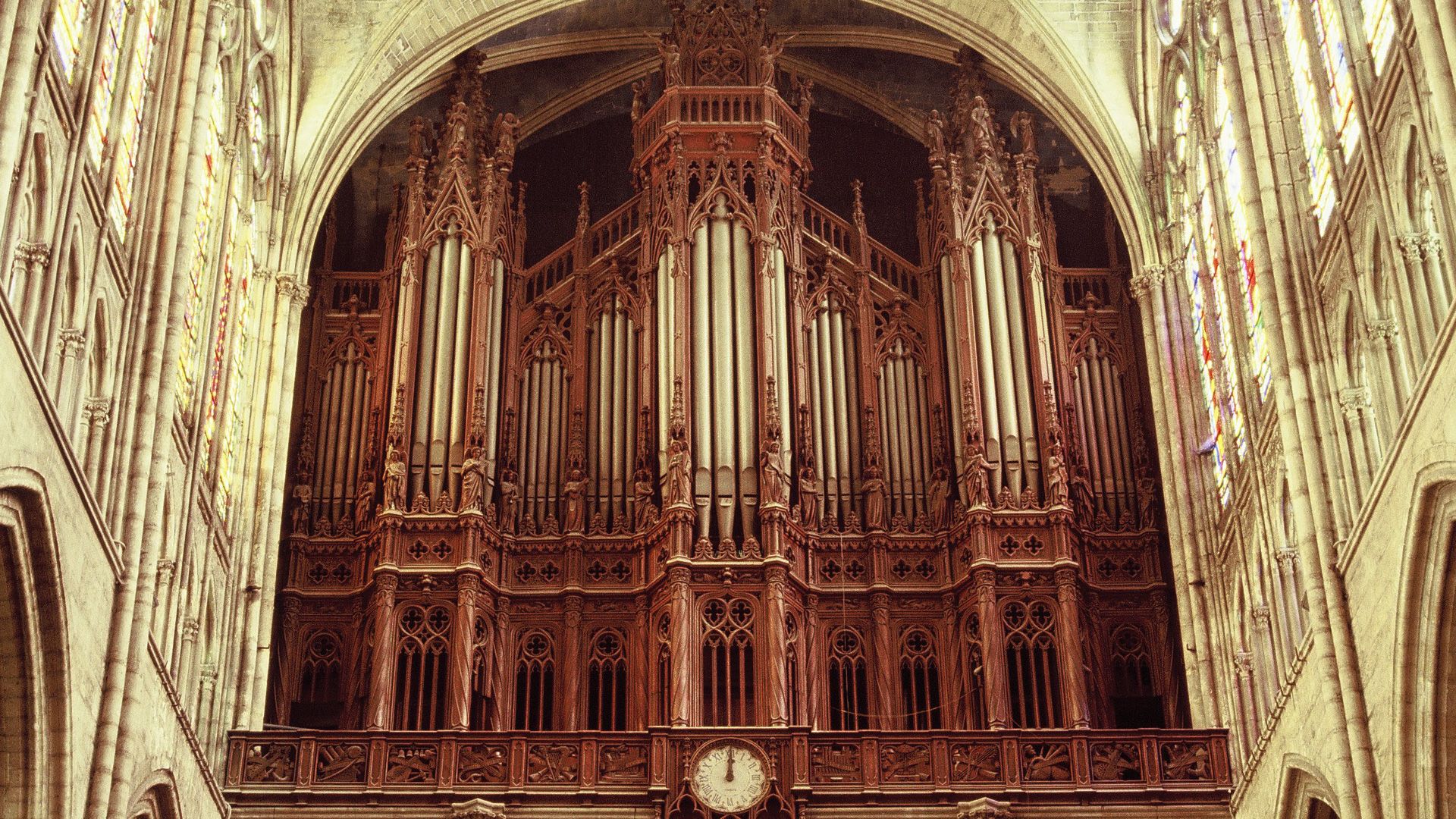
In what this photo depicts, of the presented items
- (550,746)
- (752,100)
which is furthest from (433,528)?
(752,100)

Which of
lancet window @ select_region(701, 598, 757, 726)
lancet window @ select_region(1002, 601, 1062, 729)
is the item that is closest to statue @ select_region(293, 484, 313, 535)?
lancet window @ select_region(701, 598, 757, 726)

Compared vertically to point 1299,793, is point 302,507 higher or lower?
higher

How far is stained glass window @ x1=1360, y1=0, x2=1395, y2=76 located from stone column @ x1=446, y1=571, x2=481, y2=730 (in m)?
13.1

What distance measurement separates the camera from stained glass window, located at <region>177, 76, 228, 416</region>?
2258 cm

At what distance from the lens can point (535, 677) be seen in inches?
1061

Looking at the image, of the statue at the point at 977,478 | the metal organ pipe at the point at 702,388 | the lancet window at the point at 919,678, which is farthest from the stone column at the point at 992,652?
the metal organ pipe at the point at 702,388

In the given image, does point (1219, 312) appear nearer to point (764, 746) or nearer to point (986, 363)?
point (986, 363)

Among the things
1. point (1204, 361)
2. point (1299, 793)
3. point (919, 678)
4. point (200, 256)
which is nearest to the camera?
point (1299, 793)

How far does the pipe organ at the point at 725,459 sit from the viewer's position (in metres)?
26.2

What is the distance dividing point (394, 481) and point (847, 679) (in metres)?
6.55

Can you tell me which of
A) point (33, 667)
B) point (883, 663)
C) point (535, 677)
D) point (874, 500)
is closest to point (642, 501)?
point (535, 677)

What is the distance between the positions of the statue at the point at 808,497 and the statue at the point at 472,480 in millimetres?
4299

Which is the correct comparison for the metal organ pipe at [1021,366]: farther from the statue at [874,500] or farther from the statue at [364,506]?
the statue at [364,506]

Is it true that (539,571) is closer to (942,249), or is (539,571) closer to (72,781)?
(942,249)
